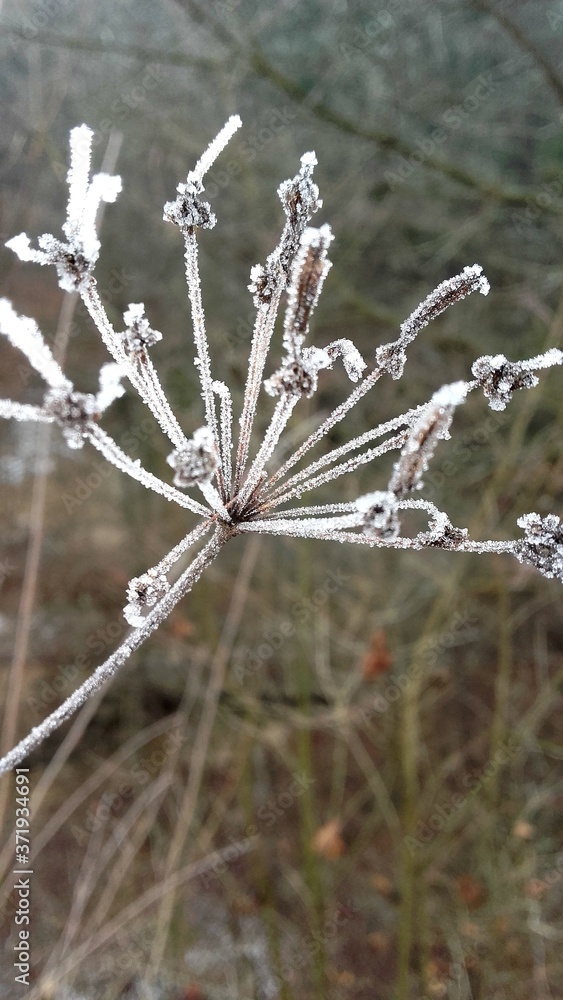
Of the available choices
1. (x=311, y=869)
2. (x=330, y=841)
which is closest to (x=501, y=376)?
(x=311, y=869)

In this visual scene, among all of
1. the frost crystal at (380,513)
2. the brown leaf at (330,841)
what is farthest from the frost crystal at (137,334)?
the brown leaf at (330,841)

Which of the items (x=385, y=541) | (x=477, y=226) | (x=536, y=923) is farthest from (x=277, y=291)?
(x=477, y=226)

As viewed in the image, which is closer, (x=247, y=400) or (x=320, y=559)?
(x=247, y=400)

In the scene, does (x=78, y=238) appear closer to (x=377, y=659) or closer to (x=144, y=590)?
(x=144, y=590)

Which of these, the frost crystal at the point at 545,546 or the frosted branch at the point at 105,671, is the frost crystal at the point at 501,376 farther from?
the frosted branch at the point at 105,671

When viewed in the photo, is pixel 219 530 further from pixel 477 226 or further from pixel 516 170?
pixel 516 170
